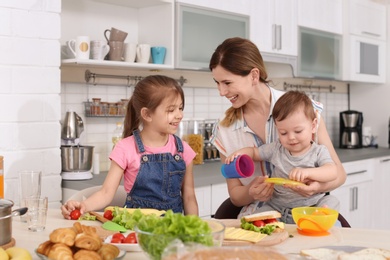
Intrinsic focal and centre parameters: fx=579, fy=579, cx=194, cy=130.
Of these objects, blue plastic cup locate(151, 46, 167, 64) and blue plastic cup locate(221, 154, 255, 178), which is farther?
blue plastic cup locate(151, 46, 167, 64)

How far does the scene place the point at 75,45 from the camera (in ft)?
10.1

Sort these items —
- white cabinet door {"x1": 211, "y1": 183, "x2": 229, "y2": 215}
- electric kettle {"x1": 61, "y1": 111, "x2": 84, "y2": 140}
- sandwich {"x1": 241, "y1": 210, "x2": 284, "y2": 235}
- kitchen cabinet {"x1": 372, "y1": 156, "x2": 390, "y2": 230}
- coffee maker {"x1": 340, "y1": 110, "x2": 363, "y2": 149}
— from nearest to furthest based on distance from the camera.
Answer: sandwich {"x1": 241, "y1": 210, "x2": 284, "y2": 235}, electric kettle {"x1": 61, "y1": 111, "x2": 84, "y2": 140}, white cabinet door {"x1": 211, "y1": 183, "x2": 229, "y2": 215}, kitchen cabinet {"x1": 372, "y1": 156, "x2": 390, "y2": 230}, coffee maker {"x1": 340, "y1": 110, "x2": 363, "y2": 149}

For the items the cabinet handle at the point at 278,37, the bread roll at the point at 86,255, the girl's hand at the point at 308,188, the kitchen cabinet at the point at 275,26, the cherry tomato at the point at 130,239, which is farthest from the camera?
the cabinet handle at the point at 278,37

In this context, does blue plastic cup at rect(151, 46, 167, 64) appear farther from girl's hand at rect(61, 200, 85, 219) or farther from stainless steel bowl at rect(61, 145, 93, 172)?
girl's hand at rect(61, 200, 85, 219)

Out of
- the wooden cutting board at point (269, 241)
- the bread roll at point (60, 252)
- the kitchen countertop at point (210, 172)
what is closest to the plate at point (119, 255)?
the bread roll at point (60, 252)

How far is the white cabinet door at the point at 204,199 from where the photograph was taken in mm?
3189

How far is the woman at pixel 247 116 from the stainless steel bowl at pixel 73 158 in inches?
32.6

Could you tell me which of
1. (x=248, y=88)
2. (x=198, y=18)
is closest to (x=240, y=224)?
(x=248, y=88)

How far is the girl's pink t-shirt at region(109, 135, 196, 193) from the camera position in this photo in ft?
7.57

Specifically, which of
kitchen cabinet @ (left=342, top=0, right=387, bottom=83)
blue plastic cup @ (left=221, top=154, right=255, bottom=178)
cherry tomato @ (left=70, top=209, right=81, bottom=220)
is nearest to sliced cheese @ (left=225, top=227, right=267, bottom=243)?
blue plastic cup @ (left=221, top=154, right=255, bottom=178)

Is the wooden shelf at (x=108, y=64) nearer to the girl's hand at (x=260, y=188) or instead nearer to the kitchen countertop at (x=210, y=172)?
the kitchen countertop at (x=210, y=172)

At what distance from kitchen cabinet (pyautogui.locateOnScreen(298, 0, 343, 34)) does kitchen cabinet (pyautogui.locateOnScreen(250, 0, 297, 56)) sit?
0.11 metres

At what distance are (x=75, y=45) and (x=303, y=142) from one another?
1433 mm

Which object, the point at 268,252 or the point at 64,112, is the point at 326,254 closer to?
the point at 268,252
